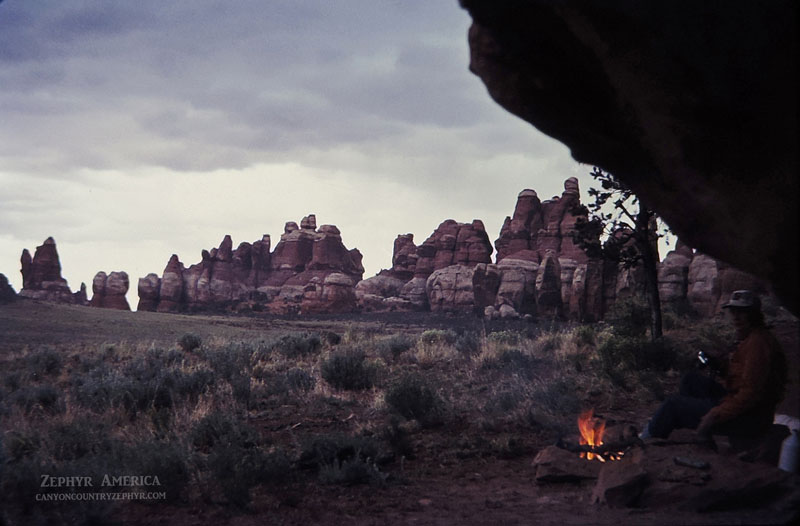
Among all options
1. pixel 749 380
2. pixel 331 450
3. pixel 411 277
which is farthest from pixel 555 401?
pixel 411 277

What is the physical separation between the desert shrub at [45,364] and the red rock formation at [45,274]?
78.5 m

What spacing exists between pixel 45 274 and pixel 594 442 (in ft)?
316

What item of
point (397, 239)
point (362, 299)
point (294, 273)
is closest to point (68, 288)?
point (294, 273)

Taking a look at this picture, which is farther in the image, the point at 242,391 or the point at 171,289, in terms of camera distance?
the point at 171,289

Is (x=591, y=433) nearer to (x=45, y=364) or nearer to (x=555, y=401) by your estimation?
(x=555, y=401)

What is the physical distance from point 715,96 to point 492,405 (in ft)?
22.5

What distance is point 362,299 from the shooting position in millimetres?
81562

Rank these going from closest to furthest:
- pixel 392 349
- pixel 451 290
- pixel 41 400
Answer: pixel 41 400, pixel 392 349, pixel 451 290

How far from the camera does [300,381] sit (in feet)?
38.8

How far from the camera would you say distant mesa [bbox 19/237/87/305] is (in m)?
83.2

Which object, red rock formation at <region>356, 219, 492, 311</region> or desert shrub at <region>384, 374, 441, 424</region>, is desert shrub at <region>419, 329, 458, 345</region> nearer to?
desert shrub at <region>384, 374, 441, 424</region>

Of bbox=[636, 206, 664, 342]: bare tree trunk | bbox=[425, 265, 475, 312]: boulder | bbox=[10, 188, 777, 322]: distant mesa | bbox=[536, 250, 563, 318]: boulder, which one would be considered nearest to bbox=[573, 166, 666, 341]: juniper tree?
bbox=[636, 206, 664, 342]: bare tree trunk

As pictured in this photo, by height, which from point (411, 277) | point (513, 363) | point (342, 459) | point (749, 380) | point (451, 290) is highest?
point (411, 277)

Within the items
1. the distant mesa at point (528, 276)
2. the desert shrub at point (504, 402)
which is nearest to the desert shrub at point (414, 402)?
the desert shrub at point (504, 402)
